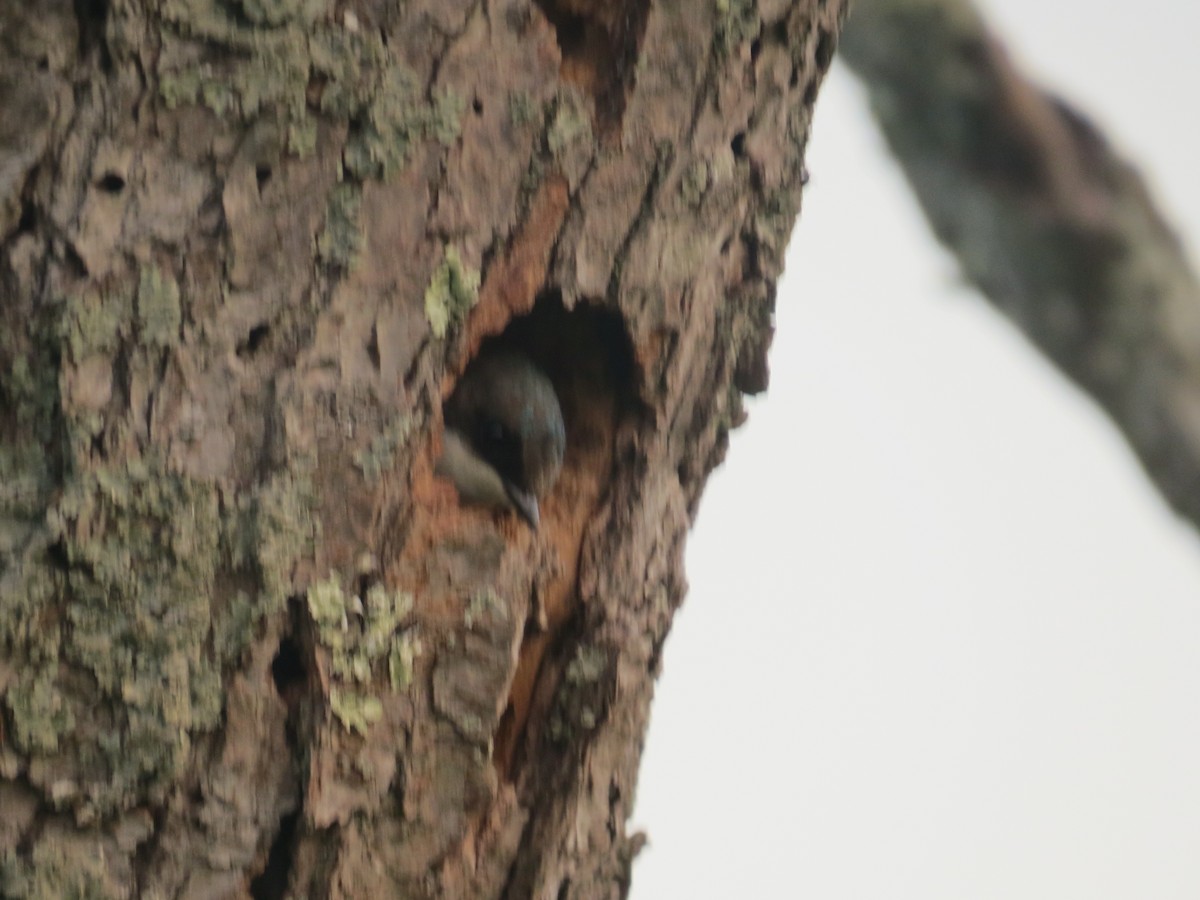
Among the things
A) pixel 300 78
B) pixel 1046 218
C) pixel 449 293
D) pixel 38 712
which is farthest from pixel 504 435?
pixel 1046 218

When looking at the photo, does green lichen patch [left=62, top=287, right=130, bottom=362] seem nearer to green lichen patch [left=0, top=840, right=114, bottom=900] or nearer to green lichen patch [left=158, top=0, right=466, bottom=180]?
green lichen patch [left=158, top=0, right=466, bottom=180]

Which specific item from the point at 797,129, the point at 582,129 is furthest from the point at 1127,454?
the point at 582,129

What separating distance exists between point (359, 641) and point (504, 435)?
1.01ft

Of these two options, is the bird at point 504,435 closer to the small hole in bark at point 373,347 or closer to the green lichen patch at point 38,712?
the small hole in bark at point 373,347

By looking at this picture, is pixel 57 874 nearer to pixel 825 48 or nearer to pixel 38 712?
pixel 38 712

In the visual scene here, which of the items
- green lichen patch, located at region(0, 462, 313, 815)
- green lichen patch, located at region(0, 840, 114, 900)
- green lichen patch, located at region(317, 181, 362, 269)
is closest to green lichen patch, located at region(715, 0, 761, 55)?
green lichen patch, located at region(317, 181, 362, 269)

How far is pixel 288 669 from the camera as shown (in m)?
1.14

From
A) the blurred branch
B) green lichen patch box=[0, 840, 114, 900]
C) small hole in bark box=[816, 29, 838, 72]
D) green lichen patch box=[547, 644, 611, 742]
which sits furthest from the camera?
the blurred branch

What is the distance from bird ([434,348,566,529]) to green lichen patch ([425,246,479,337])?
0.16 metres

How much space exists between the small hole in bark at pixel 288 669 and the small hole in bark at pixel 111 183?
0.42 m

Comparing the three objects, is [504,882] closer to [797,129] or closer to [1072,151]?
[797,129]

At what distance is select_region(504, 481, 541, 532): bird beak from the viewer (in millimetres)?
1338

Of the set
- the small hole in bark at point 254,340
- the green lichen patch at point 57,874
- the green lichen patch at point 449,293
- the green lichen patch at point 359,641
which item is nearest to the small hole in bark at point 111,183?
the small hole in bark at point 254,340

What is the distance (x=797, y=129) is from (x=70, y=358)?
2.79 ft
